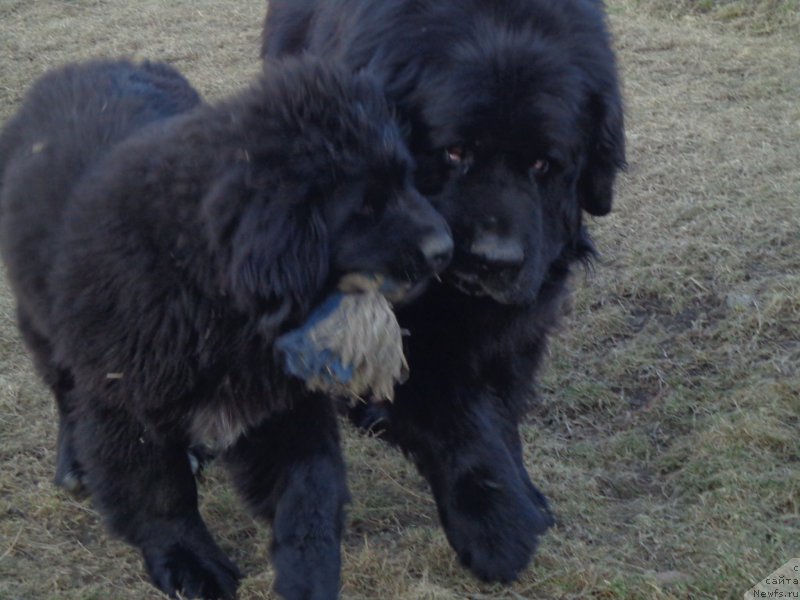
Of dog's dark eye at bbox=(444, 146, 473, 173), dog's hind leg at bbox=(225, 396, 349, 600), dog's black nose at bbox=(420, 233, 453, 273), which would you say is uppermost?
dog's black nose at bbox=(420, 233, 453, 273)

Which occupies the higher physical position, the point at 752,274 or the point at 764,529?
the point at 764,529

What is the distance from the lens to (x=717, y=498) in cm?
322

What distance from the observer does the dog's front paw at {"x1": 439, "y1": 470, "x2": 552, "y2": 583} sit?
2.90 metres

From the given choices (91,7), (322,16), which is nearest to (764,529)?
(322,16)

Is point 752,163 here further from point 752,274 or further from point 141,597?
point 141,597

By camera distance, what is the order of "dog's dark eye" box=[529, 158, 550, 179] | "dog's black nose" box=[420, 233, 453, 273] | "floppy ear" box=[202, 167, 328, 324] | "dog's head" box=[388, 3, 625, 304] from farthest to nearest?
"dog's dark eye" box=[529, 158, 550, 179]
"dog's head" box=[388, 3, 625, 304]
"dog's black nose" box=[420, 233, 453, 273]
"floppy ear" box=[202, 167, 328, 324]

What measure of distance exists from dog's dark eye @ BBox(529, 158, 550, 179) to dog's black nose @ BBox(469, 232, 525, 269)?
0.78 feet

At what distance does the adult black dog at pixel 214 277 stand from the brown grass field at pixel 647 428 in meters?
0.21

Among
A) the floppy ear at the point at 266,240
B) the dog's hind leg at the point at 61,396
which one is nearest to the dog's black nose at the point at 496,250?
the floppy ear at the point at 266,240

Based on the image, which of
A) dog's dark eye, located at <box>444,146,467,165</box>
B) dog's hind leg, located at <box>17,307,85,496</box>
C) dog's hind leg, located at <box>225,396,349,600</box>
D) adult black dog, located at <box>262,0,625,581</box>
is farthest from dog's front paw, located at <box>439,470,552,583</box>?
dog's hind leg, located at <box>17,307,85,496</box>

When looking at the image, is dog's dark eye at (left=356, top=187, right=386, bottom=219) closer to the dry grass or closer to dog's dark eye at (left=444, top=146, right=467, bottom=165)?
dog's dark eye at (left=444, top=146, right=467, bottom=165)

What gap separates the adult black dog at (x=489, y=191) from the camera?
2.89 m

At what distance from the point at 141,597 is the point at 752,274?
9.06 feet

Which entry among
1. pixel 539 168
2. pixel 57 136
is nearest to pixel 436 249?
pixel 539 168
